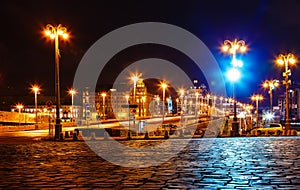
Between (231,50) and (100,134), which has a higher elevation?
(231,50)

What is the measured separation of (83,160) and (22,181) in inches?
232

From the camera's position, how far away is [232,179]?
1212 centimetres

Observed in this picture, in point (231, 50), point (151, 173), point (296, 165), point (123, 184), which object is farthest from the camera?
point (231, 50)

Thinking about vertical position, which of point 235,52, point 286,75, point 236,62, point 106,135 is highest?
point 235,52

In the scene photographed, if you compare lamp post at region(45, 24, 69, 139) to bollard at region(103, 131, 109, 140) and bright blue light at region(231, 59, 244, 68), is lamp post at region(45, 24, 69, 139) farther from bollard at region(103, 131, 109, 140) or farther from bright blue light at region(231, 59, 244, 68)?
bright blue light at region(231, 59, 244, 68)

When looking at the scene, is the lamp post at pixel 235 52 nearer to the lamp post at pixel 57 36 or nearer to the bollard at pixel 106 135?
the bollard at pixel 106 135

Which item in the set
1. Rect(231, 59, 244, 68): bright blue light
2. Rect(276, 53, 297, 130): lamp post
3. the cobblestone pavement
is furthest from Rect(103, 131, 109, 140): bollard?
the cobblestone pavement

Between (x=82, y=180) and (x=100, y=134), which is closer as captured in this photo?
(x=82, y=180)

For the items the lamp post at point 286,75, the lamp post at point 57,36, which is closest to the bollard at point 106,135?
the lamp post at point 57,36

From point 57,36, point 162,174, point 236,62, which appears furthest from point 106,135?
point 162,174

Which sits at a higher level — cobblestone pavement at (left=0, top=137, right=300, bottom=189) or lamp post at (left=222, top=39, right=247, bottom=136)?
lamp post at (left=222, top=39, right=247, bottom=136)

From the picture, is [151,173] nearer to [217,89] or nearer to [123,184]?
[123,184]

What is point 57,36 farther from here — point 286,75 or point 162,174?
point 162,174

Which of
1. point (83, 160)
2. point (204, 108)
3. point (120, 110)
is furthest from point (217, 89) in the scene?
point (83, 160)
